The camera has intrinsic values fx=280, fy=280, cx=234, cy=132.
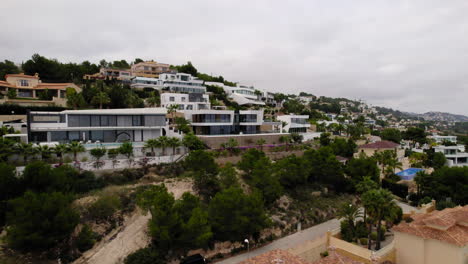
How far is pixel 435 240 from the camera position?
21.9 meters

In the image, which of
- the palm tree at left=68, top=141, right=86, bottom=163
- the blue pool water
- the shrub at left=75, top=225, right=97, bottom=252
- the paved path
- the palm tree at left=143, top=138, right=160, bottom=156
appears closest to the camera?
the shrub at left=75, top=225, right=97, bottom=252

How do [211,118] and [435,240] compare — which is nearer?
[435,240]

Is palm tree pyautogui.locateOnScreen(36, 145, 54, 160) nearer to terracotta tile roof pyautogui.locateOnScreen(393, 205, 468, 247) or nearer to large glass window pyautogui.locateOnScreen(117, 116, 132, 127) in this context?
large glass window pyautogui.locateOnScreen(117, 116, 132, 127)

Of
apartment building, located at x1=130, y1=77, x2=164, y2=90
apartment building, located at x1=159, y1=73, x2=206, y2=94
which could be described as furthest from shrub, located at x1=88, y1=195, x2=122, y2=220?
apartment building, located at x1=130, y1=77, x2=164, y2=90

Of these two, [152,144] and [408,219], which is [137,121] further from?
[408,219]

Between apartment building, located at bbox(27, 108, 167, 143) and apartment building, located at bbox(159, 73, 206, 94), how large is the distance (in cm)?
3328

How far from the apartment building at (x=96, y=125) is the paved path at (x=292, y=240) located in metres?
25.1

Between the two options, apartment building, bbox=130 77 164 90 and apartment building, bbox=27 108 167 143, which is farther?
apartment building, bbox=130 77 164 90

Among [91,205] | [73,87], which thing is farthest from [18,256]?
[73,87]

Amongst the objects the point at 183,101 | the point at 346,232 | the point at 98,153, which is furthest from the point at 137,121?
the point at 346,232

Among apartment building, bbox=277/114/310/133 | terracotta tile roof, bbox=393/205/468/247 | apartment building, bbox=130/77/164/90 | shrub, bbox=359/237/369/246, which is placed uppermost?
apartment building, bbox=130/77/164/90

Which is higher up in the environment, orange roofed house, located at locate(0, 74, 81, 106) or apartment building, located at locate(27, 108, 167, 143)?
orange roofed house, located at locate(0, 74, 81, 106)

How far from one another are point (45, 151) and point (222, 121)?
2879 centimetres

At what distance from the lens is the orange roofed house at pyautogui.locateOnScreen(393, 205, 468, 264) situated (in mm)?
21219
